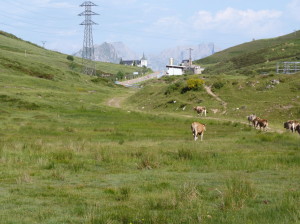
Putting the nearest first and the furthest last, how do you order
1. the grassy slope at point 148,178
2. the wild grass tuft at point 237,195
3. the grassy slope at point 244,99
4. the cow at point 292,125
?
the grassy slope at point 148,178 < the wild grass tuft at point 237,195 < the cow at point 292,125 < the grassy slope at point 244,99

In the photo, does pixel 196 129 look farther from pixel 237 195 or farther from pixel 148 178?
pixel 237 195

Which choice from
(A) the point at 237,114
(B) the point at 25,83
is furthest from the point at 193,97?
(B) the point at 25,83

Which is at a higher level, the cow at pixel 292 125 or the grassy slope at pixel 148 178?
the cow at pixel 292 125

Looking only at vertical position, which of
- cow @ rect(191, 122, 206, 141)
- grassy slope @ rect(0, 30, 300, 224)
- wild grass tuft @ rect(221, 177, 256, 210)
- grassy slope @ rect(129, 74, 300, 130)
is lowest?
grassy slope @ rect(0, 30, 300, 224)

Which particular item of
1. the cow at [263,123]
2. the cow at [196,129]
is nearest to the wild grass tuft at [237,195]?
the cow at [196,129]

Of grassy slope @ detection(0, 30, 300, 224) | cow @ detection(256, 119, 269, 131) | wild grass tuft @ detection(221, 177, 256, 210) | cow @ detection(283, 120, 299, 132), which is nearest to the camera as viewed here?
grassy slope @ detection(0, 30, 300, 224)

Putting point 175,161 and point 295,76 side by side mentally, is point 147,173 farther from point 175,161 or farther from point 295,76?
point 295,76

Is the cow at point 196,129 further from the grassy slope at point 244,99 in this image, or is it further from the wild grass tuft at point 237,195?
the wild grass tuft at point 237,195

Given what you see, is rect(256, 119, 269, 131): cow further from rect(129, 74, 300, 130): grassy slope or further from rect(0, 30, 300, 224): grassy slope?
rect(129, 74, 300, 130): grassy slope

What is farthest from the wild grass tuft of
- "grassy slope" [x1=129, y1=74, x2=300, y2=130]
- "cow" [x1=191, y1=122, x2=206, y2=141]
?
"grassy slope" [x1=129, y1=74, x2=300, y2=130]

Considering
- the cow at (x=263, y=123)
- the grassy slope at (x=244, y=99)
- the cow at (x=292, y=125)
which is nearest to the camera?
the cow at (x=292, y=125)

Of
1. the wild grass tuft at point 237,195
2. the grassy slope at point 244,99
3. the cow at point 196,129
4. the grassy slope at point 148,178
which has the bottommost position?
the grassy slope at point 148,178

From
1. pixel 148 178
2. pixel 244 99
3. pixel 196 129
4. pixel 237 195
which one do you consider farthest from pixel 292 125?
pixel 237 195

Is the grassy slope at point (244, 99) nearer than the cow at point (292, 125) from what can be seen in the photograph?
No
